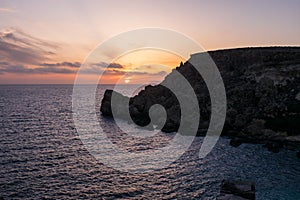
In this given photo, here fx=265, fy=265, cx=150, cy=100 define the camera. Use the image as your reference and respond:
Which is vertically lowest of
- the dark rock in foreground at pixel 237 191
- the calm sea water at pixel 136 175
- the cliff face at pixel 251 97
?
the calm sea water at pixel 136 175

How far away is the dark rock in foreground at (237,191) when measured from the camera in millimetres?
23964

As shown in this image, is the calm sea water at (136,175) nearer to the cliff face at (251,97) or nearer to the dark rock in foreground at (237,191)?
the dark rock in foreground at (237,191)

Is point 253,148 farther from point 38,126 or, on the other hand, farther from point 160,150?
point 38,126

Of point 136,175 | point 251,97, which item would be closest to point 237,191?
point 136,175

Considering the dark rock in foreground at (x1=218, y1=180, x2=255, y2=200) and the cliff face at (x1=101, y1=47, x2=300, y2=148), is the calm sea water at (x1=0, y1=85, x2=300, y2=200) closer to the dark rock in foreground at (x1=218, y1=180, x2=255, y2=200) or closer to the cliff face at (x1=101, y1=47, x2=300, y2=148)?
the dark rock in foreground at (x1=218, y1=180, x2=255, y2=200)

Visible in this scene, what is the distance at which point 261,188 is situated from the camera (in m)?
33.7

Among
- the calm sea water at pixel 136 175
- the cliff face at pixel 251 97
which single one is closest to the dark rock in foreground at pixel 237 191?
the calm sea water at pixel 136 175

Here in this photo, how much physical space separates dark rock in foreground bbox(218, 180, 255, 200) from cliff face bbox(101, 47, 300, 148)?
3700 centimetres

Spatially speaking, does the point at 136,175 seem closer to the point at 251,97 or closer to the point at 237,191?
the point at 237,191

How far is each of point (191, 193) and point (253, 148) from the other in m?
25.7

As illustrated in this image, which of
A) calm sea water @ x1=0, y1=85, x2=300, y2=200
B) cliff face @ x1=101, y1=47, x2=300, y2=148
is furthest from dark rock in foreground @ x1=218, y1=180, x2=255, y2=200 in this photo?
cliff face @ x1=101, y1=47, x2=300, y2=148

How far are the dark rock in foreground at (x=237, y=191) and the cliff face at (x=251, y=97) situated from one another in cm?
3700

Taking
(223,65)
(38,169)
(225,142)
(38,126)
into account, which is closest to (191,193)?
(38,169)

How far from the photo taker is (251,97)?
250 ft
